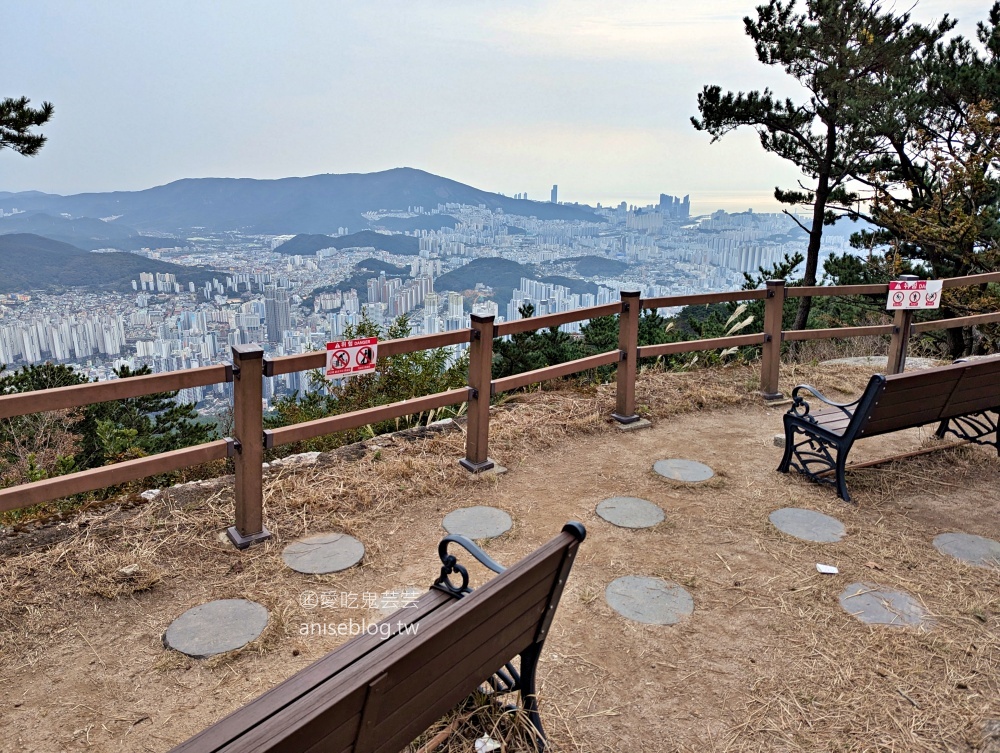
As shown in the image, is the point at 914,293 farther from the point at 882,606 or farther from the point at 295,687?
the point at 295,687

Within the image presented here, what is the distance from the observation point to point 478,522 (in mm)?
4047

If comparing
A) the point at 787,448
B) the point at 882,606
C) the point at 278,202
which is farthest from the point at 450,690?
the point at 278,202

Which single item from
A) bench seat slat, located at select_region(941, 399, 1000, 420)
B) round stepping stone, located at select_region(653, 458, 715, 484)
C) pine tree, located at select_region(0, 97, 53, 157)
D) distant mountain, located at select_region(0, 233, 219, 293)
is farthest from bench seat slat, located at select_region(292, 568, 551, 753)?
distant mountain, located at select_region(0, 233, 219, 293)

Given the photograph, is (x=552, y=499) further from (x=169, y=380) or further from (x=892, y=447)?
(x=892, y=447)

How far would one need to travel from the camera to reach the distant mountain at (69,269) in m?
34.1

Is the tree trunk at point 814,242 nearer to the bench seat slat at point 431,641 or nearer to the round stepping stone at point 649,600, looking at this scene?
the round stepping stone at point 649,600

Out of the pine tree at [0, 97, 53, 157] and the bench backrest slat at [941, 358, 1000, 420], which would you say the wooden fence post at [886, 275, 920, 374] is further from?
the pine tree at [0, 97, 53, 157]

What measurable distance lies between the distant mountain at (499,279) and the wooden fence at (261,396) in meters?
25.2

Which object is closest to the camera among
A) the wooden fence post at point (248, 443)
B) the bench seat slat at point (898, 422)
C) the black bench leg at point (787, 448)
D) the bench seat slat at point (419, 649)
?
the bench seat slat at point (419, 649)

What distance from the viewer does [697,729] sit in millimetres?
2414

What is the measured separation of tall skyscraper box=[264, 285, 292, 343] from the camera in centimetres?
2246

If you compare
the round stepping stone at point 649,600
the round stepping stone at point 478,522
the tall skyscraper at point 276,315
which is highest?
the round stepping stone at point 478,522

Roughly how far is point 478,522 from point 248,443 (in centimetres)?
136

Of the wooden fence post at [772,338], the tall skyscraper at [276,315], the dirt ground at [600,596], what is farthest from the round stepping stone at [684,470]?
the tall skyscraper at [276,315]
